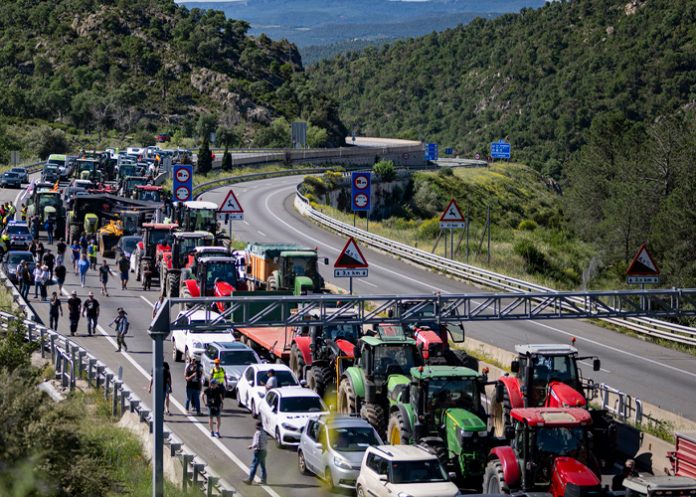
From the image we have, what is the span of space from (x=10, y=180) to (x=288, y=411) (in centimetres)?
5112

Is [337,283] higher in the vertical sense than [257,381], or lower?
lower

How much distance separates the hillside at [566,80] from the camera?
144125mm

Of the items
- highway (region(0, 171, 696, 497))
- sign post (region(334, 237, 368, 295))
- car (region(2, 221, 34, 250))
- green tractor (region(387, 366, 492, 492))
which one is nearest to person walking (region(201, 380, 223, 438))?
highway (region(0, 171, 696, 497))

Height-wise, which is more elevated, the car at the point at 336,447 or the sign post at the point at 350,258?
the sign post at the point at 350,258

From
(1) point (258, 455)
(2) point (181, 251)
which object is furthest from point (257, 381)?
(2) point (181, 251)

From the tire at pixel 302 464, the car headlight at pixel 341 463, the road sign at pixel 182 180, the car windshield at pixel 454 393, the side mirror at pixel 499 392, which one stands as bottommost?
the tire at pixel 302 464

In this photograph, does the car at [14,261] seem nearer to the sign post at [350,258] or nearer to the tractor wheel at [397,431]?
the sign post at [350,258]

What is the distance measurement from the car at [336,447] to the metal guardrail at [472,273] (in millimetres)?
12794

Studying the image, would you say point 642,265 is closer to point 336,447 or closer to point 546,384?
point 546,384

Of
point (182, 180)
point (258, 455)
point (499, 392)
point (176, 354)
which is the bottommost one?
point (176, 354)

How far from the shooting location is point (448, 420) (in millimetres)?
19719

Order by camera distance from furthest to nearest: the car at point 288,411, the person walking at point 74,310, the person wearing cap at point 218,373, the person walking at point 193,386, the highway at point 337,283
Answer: the person walking at point 74,310 → the person wearing cap at point 218,373 → the person walking at point 193,386 → the car at point 288,411 → the highway at point 337,283

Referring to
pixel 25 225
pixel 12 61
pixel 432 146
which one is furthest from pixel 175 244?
pixel 12 61

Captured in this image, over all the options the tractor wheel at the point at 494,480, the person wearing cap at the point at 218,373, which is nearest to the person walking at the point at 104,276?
the person wearing cap at the point at 218,373
